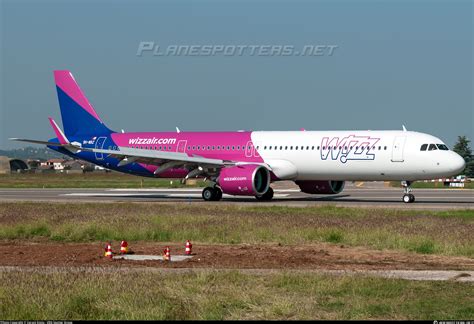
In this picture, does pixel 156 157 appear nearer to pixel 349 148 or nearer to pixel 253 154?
pixel 253 154

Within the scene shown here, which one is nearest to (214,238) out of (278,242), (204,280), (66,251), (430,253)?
(278,242)

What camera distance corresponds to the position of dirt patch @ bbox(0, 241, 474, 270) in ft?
59.3

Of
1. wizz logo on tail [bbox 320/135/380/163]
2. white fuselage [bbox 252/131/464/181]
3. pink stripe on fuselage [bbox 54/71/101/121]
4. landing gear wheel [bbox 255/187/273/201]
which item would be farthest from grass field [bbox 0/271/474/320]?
pink stripe on fuselage [bbox 54/71/101/121]

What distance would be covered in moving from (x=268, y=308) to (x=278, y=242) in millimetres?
10960

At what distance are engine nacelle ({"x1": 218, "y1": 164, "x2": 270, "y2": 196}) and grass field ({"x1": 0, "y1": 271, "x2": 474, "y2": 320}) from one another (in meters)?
25.2

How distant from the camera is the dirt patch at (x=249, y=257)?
18.1 m

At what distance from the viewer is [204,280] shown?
1488 cm

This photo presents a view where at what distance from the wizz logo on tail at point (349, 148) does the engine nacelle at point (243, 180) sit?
3382 millimetres

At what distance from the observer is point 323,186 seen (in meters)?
45.1

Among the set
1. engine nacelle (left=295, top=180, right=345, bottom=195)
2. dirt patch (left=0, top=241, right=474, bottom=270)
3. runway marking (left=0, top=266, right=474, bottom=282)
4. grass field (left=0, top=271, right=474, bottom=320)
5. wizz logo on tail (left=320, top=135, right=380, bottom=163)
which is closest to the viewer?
grass field (left=0, top=271, right=474, bottom=320)

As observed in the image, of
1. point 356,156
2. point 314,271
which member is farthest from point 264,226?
point 356,156

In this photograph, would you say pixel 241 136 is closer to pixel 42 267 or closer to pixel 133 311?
pixel 42 267

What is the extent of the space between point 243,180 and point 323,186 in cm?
617

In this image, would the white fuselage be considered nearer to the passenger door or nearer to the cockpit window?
the passenger door
